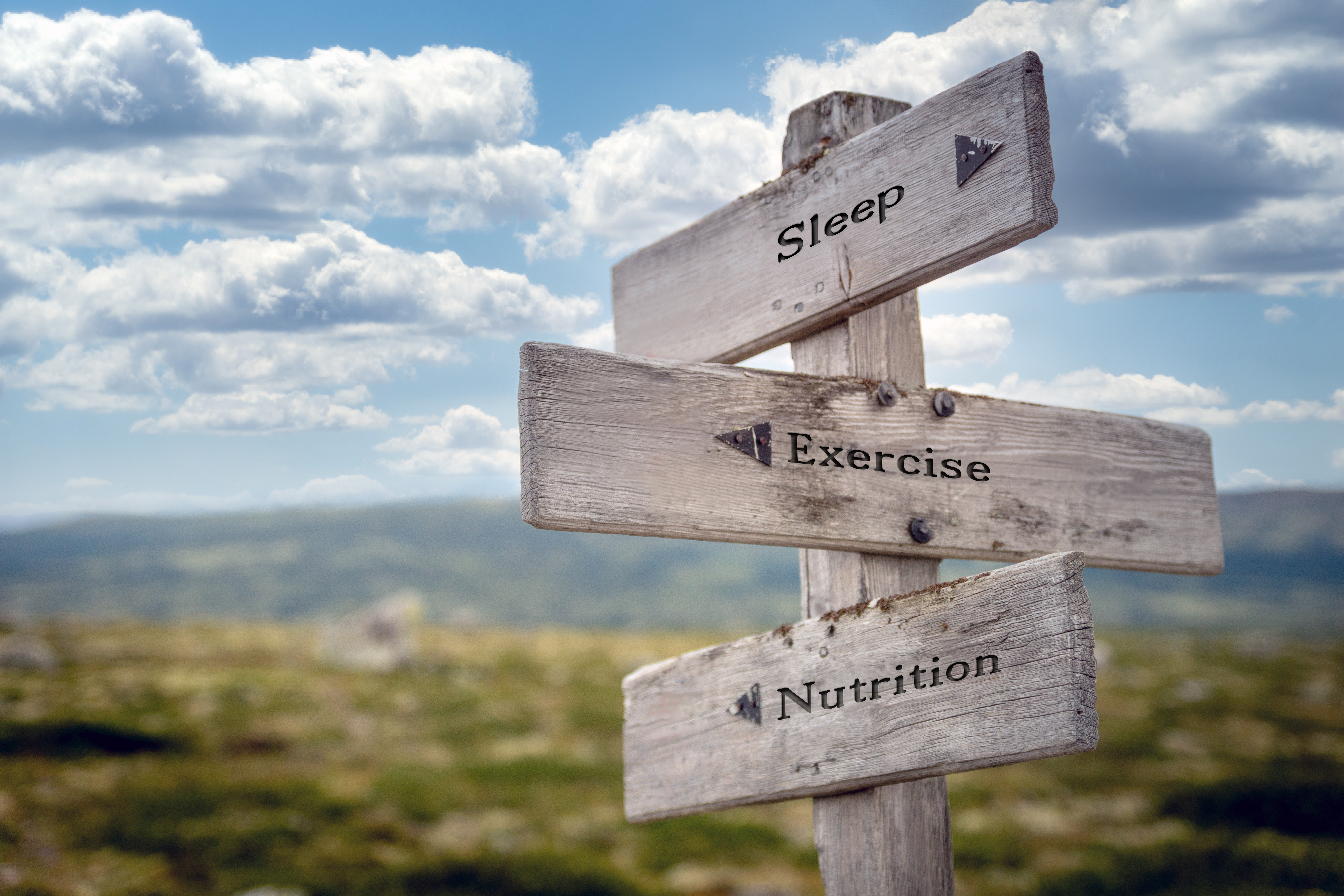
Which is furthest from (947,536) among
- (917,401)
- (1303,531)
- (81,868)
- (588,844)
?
(1303,531)

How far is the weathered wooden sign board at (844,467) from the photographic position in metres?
2.03

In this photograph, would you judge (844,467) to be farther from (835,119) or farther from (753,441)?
(835,119)

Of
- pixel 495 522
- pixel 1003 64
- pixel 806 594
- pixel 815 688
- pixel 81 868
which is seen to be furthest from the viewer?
pixel 495 522

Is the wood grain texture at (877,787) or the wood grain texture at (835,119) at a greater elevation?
the wood grain texture at (835,119)

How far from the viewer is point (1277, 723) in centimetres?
1476

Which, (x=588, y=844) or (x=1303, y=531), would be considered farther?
(x=1303, y=531)

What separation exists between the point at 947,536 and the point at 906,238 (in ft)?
2.69

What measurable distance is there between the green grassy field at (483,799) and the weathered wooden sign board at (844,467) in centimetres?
387

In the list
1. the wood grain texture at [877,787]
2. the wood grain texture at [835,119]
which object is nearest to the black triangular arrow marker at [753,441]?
the wood grain texture at [877,787]

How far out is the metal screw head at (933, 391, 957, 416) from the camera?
97.4 inches

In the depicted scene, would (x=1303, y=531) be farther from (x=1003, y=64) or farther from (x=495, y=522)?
(x=1003, y=64)

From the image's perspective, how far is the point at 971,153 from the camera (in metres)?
2.24

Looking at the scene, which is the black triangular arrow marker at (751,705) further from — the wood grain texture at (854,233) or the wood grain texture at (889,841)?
the wood grain texture at (854,233)

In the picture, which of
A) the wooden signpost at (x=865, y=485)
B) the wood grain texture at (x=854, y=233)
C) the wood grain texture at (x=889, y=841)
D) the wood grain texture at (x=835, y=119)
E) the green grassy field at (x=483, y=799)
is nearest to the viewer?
the wooden signpost at (x=865, y=485)
